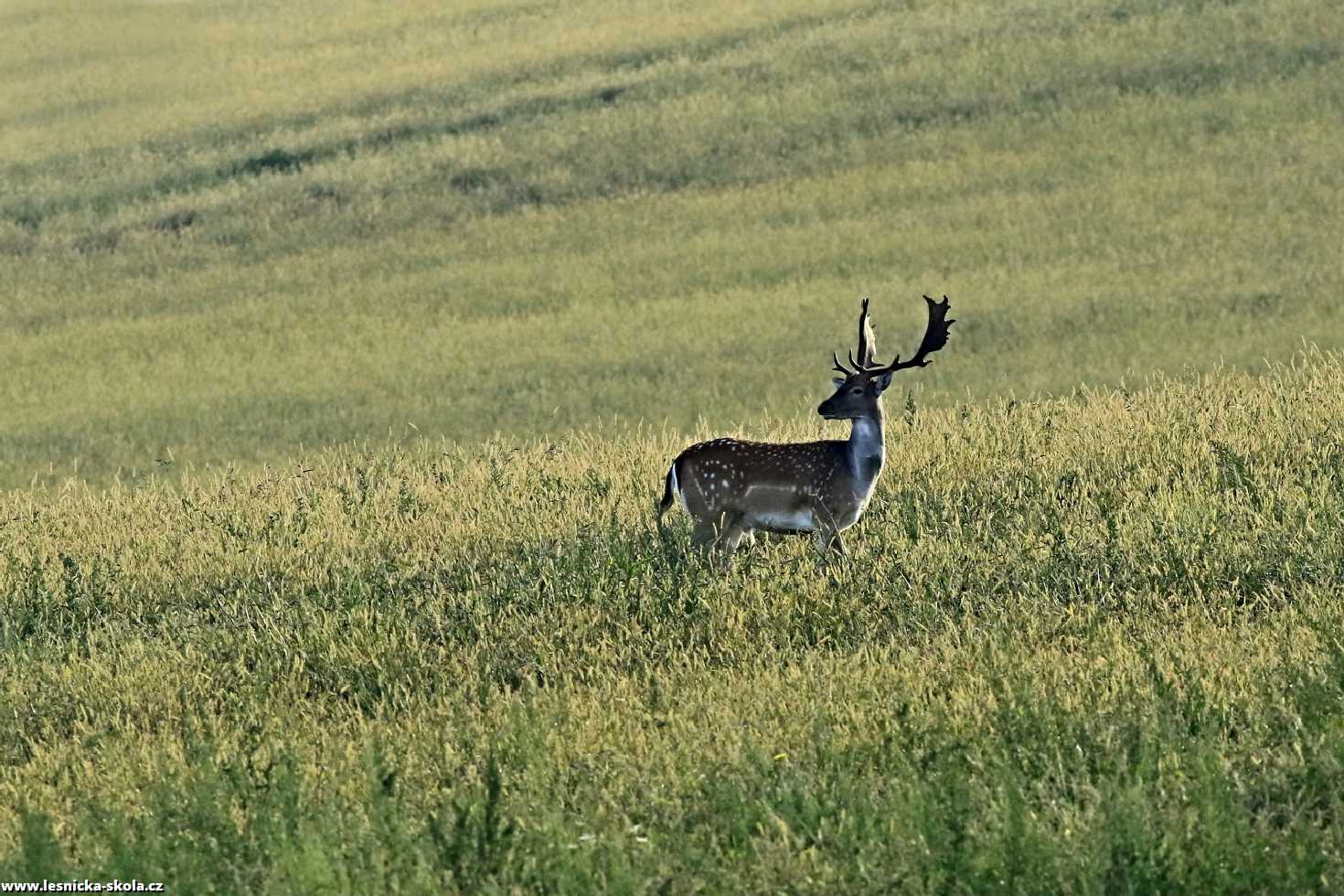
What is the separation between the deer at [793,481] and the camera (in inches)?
388

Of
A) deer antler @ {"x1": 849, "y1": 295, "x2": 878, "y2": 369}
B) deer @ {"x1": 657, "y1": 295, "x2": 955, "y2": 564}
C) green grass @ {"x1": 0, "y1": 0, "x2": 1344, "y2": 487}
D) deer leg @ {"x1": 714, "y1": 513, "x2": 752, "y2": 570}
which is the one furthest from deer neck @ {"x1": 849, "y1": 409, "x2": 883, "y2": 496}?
green grass @ {"x1": 0, "y1": 0, "x2": 1344, "y2": 487}

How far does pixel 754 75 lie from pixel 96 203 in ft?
41.6

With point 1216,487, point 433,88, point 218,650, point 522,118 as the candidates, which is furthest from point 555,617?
point 433,88

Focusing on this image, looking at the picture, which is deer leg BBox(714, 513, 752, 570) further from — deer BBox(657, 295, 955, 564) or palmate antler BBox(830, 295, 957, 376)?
palmate antler BBox(830, 295, 957, 376)

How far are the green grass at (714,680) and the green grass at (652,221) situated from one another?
267 inches

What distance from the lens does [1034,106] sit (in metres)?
36.5

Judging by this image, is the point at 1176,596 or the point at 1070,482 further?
the point at 1070,482

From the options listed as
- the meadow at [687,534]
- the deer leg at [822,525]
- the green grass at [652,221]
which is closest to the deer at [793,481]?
the deer leg at [822,525]

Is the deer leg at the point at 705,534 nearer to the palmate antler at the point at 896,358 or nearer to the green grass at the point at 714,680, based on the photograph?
the green grass at the point at 714,680

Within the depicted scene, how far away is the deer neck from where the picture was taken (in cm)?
995

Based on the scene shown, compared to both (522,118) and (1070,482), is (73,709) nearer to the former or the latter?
(1070,482)

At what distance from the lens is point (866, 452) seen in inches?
394

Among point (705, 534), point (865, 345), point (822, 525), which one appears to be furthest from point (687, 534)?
point (865, 345)

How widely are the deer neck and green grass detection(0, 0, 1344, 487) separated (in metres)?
8.19
